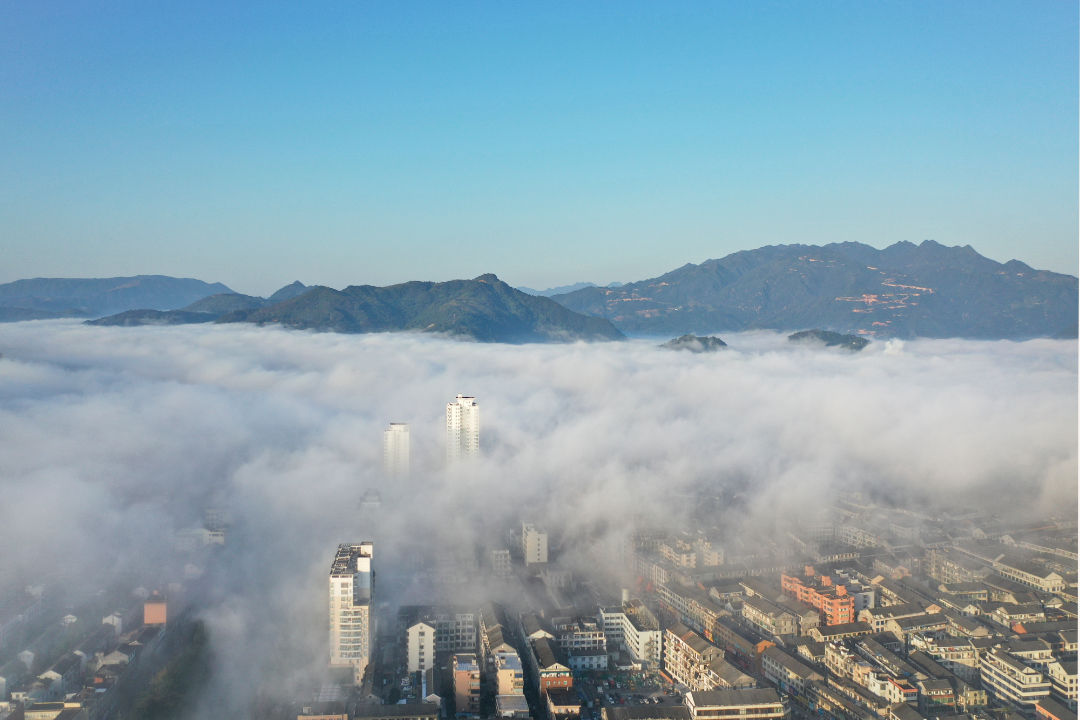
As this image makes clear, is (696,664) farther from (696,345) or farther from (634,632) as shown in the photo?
(696,345)

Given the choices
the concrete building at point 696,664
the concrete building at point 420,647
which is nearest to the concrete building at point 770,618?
the concrete building at point 696,664

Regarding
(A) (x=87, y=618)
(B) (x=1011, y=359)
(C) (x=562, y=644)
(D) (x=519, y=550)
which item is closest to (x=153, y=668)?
(A) (x=87, y=618)

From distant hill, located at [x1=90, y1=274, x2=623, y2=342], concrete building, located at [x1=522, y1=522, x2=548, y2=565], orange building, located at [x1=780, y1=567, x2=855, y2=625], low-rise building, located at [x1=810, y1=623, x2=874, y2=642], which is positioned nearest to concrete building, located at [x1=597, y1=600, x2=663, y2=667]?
low-rise building, located at [x1=810, y1=623, x2=874, y2=642]

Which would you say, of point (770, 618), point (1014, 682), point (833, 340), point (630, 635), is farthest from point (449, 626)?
point (833, 340)

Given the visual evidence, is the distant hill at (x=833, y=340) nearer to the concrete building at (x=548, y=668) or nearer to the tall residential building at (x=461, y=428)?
the tall residential building at (x=461, y=428)

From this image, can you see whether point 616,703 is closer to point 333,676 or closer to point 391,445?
point 333,676

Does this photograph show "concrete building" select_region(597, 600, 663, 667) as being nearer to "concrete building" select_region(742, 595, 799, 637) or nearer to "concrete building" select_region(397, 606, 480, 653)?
"concrete building" select_region(742, 595, 799, 637)
